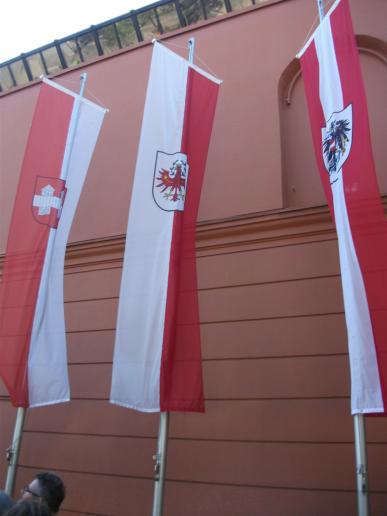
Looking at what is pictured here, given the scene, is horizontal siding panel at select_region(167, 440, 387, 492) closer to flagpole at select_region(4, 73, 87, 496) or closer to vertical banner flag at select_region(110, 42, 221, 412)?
vertical banner flag at select_region(110, 42, 221, 412)

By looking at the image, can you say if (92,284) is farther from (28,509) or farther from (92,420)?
(28,509)

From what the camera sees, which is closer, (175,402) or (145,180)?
(175,402)

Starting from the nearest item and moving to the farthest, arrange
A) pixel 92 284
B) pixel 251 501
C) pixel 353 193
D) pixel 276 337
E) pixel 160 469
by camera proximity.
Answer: pixel 353 193
pixel 160 469
pixel 251 501
pixel 276 337
pixel 92 284

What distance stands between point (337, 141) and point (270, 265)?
77.5 inches

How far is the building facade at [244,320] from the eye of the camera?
564 cm

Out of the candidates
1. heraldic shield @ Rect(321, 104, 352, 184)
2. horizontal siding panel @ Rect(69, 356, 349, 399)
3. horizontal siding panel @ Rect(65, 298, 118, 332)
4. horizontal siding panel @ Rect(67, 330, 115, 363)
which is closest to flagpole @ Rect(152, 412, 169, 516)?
horizontal siding panel @ Rect(69, 356, 349, 399)

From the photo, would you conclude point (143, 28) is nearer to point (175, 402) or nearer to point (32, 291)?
point (32, 291)

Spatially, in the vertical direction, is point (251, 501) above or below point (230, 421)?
below

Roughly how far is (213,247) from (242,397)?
196 cm

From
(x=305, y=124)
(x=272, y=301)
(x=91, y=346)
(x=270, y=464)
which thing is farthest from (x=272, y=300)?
(x=305, y=124)

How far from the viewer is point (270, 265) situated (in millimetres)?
6547

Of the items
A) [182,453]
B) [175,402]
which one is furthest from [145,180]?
[182,453]

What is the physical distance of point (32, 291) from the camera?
19.3 ft

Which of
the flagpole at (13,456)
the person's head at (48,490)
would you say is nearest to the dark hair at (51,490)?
the person's head at (48,490)
